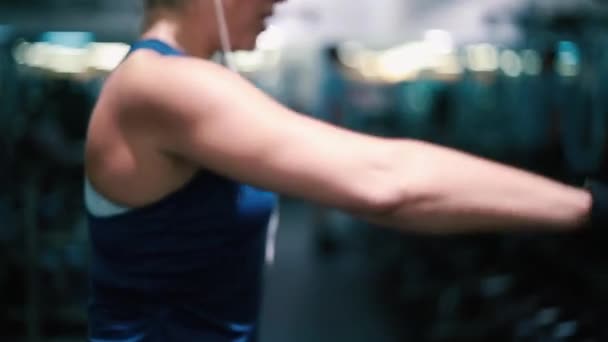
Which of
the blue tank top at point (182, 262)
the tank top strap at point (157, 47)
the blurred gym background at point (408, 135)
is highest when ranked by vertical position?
the tank top strap at point (157, 47)

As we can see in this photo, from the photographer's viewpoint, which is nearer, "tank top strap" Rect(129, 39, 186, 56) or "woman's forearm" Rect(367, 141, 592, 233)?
"woman's forearm" Rect(367, 141, 592, 233)

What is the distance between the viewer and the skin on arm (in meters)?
0.63

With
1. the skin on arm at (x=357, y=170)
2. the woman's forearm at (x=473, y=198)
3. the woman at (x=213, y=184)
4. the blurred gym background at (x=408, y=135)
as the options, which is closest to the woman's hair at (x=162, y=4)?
the woman at (x=213, y=184)

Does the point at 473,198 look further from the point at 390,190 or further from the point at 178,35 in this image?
the point at 178,35

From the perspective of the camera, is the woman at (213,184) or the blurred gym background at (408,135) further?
the blurred gym background at (408,135)

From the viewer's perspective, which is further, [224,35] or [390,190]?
[224,35]

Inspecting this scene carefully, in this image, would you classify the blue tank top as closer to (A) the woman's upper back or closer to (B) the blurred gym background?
(A) the woman's upper back

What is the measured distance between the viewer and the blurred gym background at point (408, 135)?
2598 millimetres

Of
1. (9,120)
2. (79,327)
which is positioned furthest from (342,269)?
(9,120)

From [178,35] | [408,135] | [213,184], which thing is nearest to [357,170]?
[213,184]

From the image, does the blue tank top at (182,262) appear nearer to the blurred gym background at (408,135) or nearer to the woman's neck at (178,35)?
the woman's neck at (178,35)

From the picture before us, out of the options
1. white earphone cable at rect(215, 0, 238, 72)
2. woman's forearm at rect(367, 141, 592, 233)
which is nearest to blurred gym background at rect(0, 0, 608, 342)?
woman's forearm at rect(367, 141, 592, 233)

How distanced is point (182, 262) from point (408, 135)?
12.9 ft

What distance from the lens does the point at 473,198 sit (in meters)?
0.62
